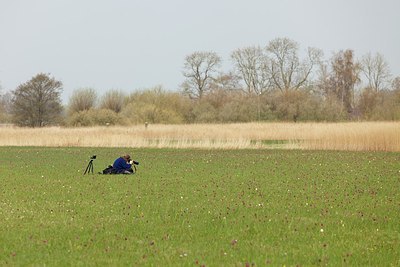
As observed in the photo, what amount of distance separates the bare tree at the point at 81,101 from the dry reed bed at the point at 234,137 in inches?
960

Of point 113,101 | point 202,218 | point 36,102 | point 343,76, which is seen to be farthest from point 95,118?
point 202,218

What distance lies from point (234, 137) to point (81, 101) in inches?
1352

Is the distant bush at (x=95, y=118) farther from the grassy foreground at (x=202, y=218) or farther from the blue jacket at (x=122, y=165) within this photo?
the grassy foreground at (x=202, y=218)

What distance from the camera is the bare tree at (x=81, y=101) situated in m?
68.5

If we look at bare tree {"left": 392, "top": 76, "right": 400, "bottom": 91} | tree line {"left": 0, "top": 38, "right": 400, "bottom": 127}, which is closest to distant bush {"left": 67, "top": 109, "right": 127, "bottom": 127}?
tree line {"left": 0, "top": 38, "right": 400, "bottom": 127}

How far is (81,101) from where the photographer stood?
225 ft

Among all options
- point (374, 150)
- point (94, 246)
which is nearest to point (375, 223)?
point (94, 246)

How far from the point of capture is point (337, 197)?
13227 mm

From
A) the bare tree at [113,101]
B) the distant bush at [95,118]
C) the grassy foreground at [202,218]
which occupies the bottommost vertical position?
the grassy foreground at [202,218]

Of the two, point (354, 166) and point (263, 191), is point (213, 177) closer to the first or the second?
point (263, 191)

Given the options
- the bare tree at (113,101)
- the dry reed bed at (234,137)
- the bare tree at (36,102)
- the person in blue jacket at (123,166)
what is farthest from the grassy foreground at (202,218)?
the bare tree at (113,101)

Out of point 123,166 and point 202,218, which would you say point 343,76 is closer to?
point 123,166

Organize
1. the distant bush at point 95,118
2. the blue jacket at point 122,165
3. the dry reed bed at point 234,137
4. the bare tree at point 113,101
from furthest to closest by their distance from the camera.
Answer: the bare tree at point 113,101, the distant bush at point 95,118, the dry reed bed at point 234,137, the blue jacket at point 122,165

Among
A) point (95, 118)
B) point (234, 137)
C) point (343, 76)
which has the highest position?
point (343, 76)
